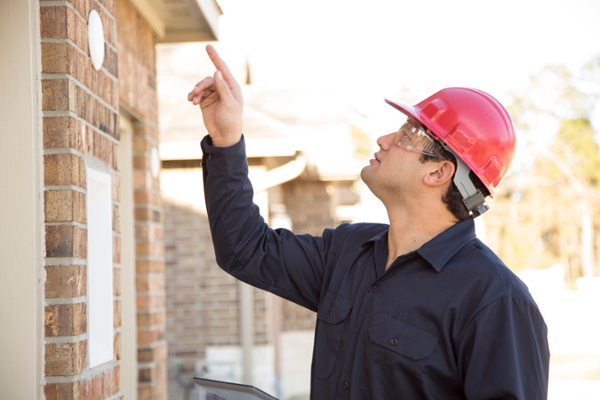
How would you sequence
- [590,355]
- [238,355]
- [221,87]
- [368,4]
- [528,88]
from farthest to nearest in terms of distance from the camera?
[528,88] → [368,4] → [590,355] → [238,355] → [221,87]

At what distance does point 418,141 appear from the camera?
290 cm

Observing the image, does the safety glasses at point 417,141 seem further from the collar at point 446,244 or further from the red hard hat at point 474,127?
the collar at point 446,244

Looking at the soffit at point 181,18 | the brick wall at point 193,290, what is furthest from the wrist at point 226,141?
the brick wall at point 193,290

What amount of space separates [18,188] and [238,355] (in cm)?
661

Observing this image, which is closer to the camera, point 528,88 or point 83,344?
point 83,344

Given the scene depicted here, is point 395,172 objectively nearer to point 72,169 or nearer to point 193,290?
point 72,169

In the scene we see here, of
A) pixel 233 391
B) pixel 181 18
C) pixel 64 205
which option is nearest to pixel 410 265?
pixel 233 391

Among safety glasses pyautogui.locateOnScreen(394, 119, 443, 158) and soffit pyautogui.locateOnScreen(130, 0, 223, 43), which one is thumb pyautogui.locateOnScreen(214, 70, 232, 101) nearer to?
safety glasses pyautogui.locateOnScreen(394, 119, 443, 158)

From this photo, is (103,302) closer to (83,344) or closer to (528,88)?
(83,344)

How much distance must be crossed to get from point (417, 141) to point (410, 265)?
438 mm

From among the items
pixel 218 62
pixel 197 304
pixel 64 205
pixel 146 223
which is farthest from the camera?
pixel 197 304

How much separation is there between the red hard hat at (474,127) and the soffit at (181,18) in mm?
2112

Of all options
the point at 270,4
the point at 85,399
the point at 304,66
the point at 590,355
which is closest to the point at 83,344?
the point at 85,399

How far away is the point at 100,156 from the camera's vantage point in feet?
10.3
